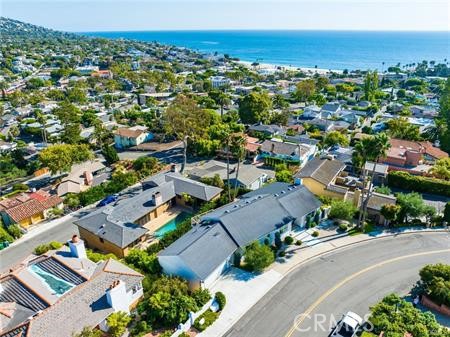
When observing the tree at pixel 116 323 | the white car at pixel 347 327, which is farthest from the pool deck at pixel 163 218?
the white car at pixel 347 327

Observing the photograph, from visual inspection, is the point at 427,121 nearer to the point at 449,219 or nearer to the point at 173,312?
the point at 449,219

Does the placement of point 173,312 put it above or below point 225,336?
above

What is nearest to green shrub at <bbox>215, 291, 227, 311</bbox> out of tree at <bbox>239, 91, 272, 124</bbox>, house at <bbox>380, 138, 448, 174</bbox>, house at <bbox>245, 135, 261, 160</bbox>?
house at <bbox>245, 135, 261, 160</bbox>

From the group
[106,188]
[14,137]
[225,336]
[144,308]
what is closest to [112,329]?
[144,308]

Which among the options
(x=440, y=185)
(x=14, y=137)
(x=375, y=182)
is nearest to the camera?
(x=440, y=185)

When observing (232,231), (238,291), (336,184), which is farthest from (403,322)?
(336,184)

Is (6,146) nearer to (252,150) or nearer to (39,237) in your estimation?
(39,237)
